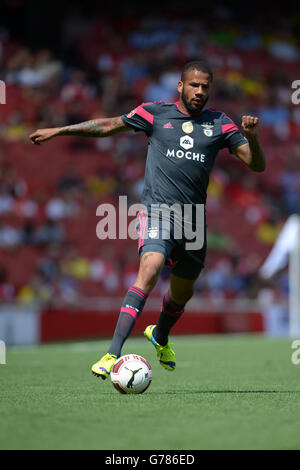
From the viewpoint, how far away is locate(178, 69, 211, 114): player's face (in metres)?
6.08

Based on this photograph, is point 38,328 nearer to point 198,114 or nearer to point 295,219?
point 295,219

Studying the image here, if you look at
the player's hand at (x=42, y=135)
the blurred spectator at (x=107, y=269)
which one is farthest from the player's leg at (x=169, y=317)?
the blurred spectator at (x=107, y=269)

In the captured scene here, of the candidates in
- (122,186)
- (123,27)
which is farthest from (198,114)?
(123,27)

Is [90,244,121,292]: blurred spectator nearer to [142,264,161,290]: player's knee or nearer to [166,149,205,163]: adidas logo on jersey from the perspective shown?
[166,149,205,163]: adidas logo on jersey

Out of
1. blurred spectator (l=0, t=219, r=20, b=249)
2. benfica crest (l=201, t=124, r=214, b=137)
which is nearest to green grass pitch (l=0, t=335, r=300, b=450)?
benfica crest (l=201, t=124, r=214, b=137)

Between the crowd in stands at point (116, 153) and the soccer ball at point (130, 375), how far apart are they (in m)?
9.59

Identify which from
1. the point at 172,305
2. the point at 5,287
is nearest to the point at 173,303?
the point at 172,305

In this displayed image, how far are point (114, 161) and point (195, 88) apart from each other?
15186 mm

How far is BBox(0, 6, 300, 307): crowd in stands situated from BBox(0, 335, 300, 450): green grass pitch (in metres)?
7.95

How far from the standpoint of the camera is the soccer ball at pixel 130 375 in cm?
545

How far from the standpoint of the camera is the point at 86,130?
618 cm

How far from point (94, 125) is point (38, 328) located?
8870mm

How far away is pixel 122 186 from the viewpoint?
2011cm
